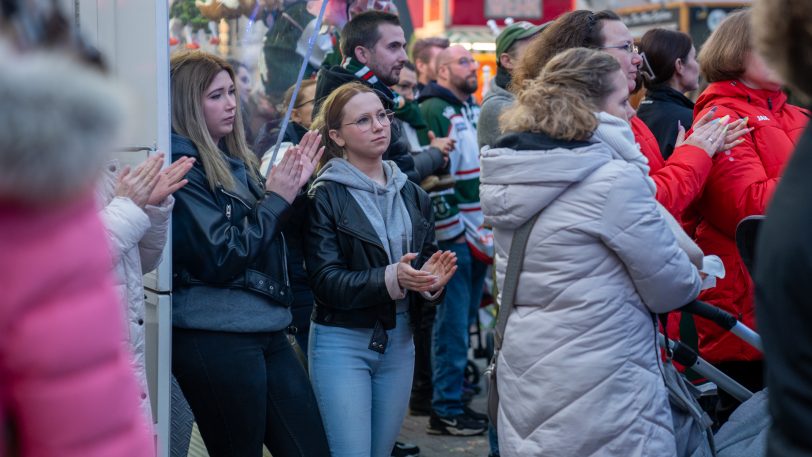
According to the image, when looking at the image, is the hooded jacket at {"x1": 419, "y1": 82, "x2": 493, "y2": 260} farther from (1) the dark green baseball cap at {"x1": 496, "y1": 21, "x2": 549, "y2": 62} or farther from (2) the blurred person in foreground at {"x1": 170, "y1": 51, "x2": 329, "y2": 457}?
(2) the blurred person in foreground at {"x1": 170, "y1": 51, "x2": 329, "y2": 457}

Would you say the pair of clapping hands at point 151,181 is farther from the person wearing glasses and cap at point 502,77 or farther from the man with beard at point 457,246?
the man with beard at point 457,246

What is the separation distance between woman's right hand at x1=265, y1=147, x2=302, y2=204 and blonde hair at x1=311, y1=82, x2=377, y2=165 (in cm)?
46

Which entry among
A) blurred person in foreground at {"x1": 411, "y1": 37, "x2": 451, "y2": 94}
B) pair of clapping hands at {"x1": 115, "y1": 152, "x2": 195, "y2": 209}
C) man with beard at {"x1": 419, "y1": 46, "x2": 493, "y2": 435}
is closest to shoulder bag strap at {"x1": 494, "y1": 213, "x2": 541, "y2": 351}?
pair of clapping hands at {"x1": 115, "y1": 152, "x2": 195, "y2": 209}

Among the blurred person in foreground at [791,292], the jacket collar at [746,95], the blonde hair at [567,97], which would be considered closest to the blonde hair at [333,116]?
the blonde hair at [567,97]

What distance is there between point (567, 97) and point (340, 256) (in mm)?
1203

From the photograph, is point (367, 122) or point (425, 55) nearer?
point (367, 122)

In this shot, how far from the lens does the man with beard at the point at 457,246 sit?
22.0 feet

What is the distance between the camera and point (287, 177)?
403 cm

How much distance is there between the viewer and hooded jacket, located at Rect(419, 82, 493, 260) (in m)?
6.81

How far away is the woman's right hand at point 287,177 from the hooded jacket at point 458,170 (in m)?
2.69

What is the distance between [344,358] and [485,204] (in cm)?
96

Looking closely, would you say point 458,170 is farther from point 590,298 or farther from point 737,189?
point 590,298

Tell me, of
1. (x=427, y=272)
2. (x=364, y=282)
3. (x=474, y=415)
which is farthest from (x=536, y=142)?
(x=474, y=415)

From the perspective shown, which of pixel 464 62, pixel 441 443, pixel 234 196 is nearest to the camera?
pixel 234 196
